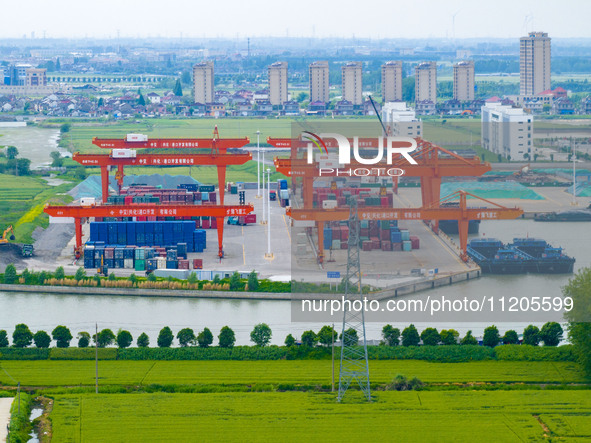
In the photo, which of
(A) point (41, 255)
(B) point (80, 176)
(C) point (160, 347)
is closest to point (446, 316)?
(C) point (160, 347)

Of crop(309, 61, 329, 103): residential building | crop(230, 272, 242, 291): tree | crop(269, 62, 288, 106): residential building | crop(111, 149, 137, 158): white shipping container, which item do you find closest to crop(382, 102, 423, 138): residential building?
crop(111, 149, 137, 158): white shipping container

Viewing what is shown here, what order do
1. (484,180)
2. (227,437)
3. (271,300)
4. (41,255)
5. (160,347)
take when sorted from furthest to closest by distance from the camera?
(484,180) → (41,255) → (271,300) → (160,347) → (227,437)

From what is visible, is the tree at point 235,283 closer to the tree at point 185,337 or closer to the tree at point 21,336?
the tree at point 185,337

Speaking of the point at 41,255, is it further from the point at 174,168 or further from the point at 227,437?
the point at 174,168

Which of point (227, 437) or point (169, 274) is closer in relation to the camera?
point (227, 437)

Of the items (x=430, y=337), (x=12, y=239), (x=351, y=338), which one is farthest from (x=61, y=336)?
(x=12, y=239)

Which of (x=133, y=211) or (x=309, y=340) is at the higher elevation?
(x=133, y=211)

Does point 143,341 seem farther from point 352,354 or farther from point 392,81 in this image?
point 392,81
